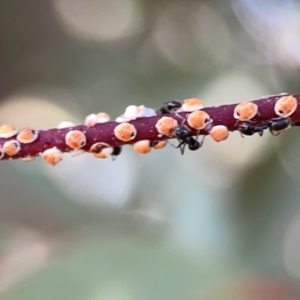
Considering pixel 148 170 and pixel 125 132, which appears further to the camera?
pixel 148 170

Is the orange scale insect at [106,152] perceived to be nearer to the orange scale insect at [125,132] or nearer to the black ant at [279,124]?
the orange scale insect at [125,132]

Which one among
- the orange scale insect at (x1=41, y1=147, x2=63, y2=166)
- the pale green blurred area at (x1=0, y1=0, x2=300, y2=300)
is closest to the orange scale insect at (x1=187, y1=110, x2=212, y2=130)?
the orange scale insect at (x1=41, y1=147, x2=63, y2=166)

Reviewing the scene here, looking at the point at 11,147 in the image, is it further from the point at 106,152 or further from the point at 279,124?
the point at 279,124

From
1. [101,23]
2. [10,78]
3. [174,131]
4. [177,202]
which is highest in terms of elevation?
[101,23]

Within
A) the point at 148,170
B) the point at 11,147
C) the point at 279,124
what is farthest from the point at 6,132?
the point at 148,170

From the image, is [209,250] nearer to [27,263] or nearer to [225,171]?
[225,171]

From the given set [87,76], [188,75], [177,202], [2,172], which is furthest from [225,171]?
[2,172]
